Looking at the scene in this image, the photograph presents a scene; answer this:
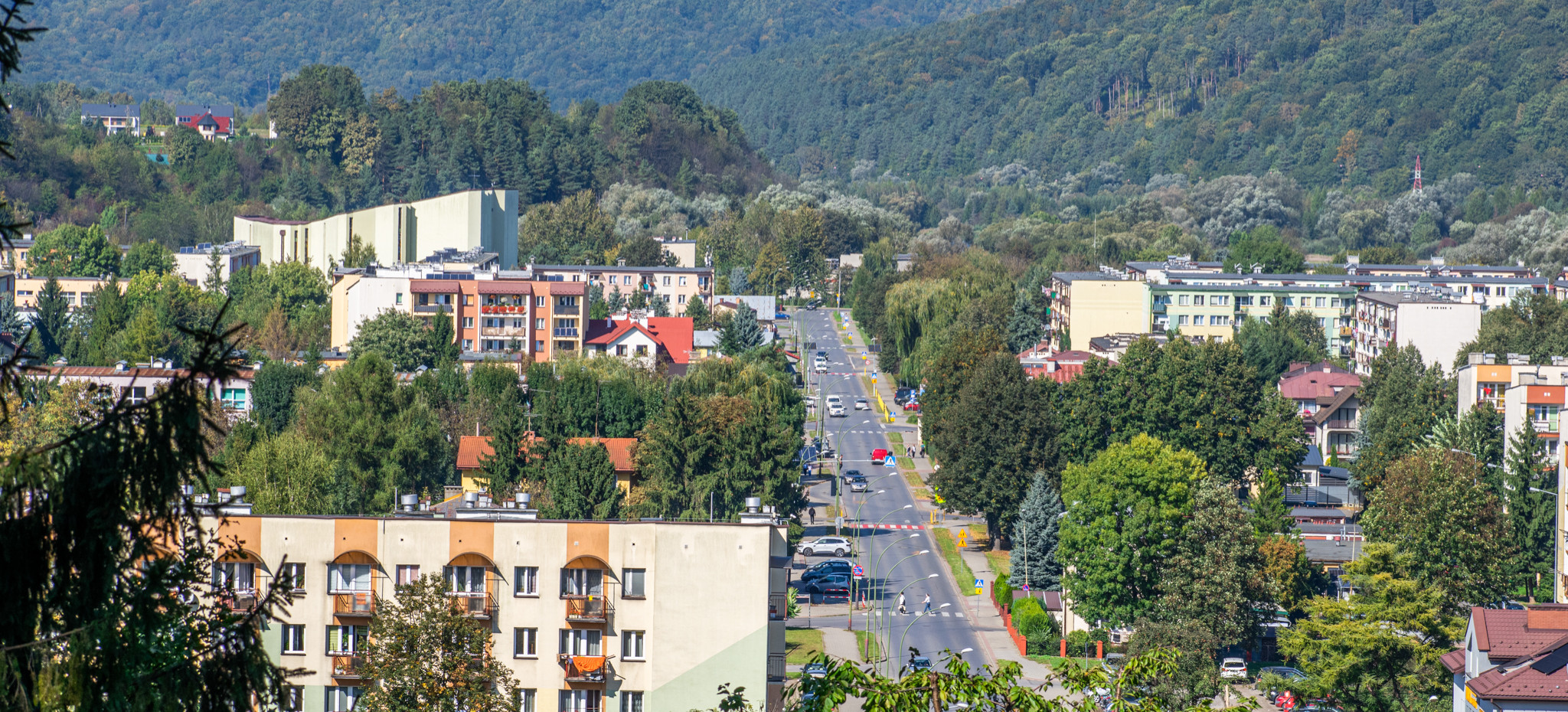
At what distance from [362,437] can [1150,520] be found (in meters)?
26.7

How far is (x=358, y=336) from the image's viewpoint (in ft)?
295

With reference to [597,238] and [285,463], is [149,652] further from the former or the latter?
[597,238]

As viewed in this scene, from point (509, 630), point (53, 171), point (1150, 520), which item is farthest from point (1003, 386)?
point (53, 171)

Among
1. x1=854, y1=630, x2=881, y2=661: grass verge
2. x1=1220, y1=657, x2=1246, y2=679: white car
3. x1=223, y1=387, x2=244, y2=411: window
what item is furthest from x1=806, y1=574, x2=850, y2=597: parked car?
x1=223, y1=387, x2=244, y2=411: window

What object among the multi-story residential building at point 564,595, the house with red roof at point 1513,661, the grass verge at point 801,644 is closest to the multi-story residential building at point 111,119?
the grass verge at point 801,644

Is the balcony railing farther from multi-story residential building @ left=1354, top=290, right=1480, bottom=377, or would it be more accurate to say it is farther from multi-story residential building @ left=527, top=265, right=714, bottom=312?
multi-story residential building @ left=527, top=265, right=714, bottom=312

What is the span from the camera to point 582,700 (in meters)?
31.6

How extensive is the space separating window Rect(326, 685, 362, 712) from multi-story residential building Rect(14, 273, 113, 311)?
85.3 m

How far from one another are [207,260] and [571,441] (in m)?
66.3

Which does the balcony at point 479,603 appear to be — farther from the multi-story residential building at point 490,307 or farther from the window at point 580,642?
the multi-story residential building at point 490,307

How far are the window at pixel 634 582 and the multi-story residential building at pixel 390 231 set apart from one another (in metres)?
90.5

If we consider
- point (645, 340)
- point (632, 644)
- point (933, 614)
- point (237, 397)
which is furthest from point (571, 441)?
point (632, 644)

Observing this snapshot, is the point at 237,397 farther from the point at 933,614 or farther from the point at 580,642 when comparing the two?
the point at 580,642

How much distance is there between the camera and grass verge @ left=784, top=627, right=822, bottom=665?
173ft
